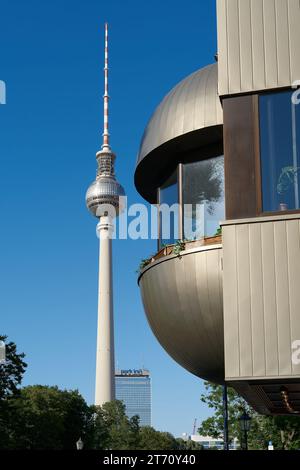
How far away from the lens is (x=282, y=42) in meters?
13.4

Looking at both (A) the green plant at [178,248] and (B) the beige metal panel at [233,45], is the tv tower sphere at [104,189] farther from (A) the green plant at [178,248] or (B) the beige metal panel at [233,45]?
(B) the beige metal panel at [233,45]

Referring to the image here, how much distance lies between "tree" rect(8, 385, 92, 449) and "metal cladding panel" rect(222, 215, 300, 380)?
4788 centimetres

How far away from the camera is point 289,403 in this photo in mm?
17406

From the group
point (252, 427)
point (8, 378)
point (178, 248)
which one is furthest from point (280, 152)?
point (8, 378)

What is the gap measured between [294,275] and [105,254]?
468ft

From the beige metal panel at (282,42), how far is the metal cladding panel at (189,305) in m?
4.49

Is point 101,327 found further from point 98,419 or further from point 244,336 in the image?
point 244,336

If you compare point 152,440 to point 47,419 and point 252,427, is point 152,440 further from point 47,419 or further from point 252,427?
point 252,427

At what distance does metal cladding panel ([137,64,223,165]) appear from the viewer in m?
17.1

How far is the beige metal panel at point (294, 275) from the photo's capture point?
12.3m

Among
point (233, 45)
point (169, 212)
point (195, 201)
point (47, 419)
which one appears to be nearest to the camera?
point (233, 45)

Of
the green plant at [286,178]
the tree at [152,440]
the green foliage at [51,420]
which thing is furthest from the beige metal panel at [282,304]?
the tree at [152,440]

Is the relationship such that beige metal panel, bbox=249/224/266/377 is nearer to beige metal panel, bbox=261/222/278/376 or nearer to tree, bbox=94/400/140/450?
beige metal panel, bbox=261/222/278/376
